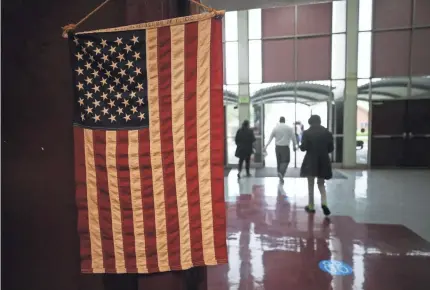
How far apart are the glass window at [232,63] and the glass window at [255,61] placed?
0.52 metres

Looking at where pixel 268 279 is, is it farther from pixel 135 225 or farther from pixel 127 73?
pixel 127 73

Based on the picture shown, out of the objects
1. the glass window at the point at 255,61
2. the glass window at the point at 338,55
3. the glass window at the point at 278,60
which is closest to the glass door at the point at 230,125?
the glass window at the point at 255,61

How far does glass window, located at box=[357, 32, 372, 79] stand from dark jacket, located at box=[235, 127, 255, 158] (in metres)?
4.88

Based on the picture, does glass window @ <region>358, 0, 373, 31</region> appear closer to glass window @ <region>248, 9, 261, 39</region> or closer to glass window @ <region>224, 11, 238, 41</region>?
glass window @ <region>248, 9, 261, 39</region>

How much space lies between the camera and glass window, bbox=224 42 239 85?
1098 cm

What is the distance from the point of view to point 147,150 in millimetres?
1922

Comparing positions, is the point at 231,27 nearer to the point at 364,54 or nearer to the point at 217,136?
the point at 364,54

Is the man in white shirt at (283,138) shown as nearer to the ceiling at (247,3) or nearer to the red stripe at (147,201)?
the ceiling at (247,3)

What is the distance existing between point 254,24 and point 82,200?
33.7 ft

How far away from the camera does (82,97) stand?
1935 millimetres

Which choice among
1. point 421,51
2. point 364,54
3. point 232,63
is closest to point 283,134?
point 232,63

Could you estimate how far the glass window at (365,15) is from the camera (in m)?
9.94

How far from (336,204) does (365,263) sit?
2504mm

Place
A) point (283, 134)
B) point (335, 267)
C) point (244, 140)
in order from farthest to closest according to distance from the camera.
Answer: point (244, 140), point (283, 134), point (335, 267)
